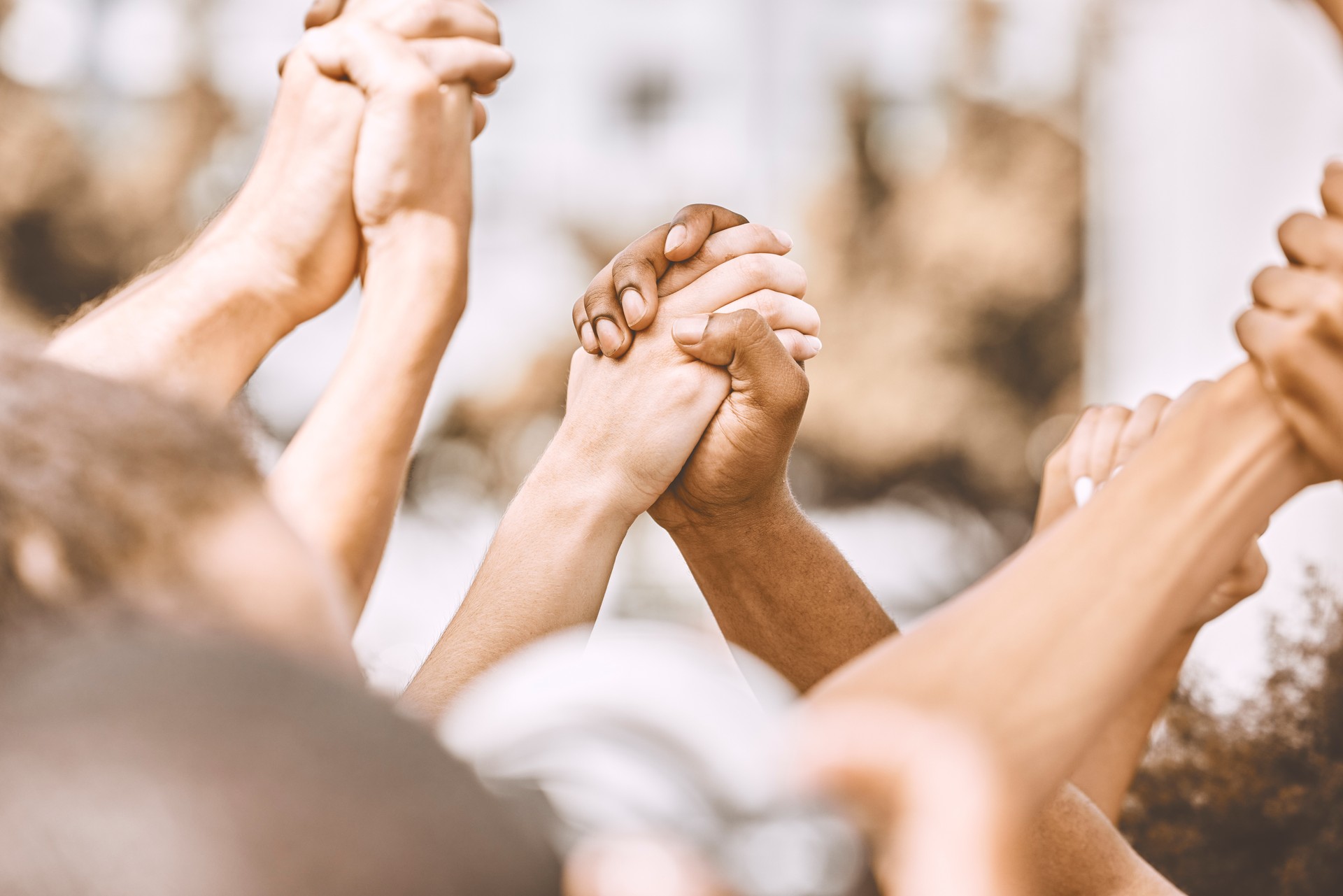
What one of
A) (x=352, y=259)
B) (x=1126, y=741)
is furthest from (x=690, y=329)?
(x=1126, y=741)

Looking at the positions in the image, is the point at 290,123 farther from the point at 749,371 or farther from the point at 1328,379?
the point at 1328,379

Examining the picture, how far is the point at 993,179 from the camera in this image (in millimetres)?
6000

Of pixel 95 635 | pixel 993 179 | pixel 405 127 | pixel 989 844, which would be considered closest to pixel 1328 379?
pixel 989 844

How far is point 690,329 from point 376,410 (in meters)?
0.39

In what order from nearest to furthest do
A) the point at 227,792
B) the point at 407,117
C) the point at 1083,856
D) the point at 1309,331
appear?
the point at 227,792 → the point at 1309,331 → the point at 1083,856 → the point at 407,117

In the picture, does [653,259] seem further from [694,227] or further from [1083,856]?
[1083,856]

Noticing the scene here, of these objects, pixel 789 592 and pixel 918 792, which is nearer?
pixel 918 792

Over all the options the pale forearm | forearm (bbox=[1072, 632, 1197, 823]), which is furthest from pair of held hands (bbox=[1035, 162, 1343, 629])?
forearm (bbox=[1072, 632, 1197, 823])

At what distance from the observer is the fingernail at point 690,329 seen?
130 cm

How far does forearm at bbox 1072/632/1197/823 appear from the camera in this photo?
1.47 meters

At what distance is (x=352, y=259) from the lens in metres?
1.49

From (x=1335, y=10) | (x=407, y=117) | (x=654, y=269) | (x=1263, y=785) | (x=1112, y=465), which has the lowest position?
(x=1263, y=785)

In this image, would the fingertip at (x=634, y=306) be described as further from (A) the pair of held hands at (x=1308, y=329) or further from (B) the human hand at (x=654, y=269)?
(A) the pair of held hands at (x=1308, y=329)

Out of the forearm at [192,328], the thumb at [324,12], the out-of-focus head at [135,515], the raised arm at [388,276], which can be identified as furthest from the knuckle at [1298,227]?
the thumb at [324,12]
